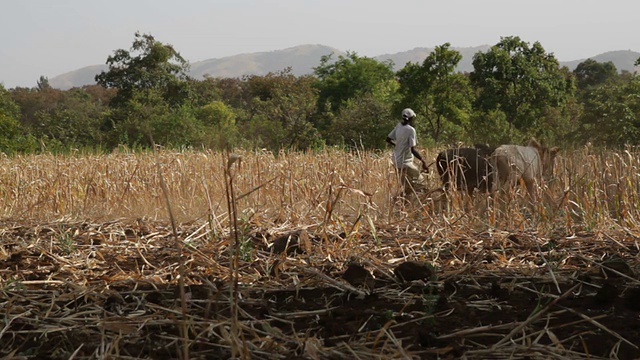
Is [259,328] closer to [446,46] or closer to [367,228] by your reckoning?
[367,228]

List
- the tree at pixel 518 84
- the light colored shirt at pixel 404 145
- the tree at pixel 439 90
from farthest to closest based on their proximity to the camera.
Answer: the tree at pixel 518 84, the tree at pixel 439 90, the light colored shirt at pixel 404 145

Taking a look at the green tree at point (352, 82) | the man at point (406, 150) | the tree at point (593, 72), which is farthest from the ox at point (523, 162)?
the tree at point (593, 72)

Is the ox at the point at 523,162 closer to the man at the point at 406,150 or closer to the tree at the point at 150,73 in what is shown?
the man at the point at 406,150

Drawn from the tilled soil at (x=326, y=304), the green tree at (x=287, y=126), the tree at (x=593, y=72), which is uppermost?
the tilled soil at (x=326, y=304)

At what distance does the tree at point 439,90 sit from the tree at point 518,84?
1.52 meters

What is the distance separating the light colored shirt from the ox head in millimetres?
1659

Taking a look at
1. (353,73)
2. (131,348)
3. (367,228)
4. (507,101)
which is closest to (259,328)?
(131,348)

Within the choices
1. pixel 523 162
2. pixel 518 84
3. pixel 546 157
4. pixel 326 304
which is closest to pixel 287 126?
pixel 518 84

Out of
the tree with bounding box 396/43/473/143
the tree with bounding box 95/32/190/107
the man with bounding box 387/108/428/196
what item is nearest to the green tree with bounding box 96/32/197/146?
the tree with bounding box 95/32/190/107

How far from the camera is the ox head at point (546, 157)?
856 cm

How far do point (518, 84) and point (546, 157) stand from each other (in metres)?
21.6

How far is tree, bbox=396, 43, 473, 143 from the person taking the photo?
88.2 feet

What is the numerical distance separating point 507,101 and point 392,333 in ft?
91.2

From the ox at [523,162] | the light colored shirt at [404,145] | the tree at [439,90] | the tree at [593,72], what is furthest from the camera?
the tree at [593,72]
